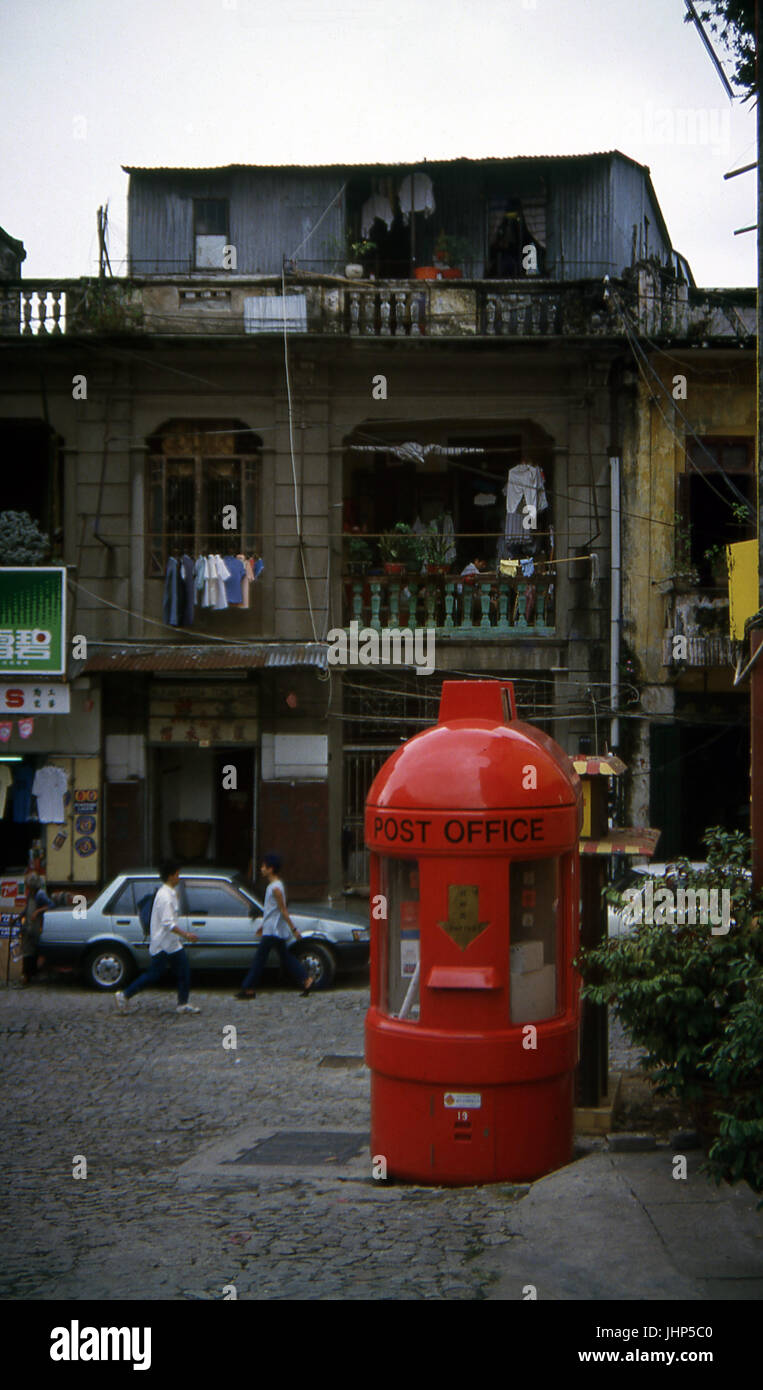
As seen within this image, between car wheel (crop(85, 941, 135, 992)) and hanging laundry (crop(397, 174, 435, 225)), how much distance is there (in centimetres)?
1281

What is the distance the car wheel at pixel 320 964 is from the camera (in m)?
16.1

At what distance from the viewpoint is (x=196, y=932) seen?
1600 cm

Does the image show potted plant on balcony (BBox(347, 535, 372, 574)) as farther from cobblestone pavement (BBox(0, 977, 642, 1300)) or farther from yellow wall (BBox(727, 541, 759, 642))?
yellow wall (BBox(727, 541, 759, 642))

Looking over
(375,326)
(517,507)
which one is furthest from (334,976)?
(375,326)

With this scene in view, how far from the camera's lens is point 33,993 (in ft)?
53.9

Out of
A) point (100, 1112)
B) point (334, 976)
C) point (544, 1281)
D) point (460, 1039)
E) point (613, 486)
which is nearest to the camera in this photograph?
point (544, 1281)

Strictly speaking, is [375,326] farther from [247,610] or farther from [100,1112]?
[100,1112]

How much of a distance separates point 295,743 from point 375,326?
6.56 metres

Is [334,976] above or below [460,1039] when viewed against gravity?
below

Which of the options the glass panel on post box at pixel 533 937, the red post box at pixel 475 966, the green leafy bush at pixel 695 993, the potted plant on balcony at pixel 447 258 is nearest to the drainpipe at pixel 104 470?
the potted plant on balcony at pixel 447 258

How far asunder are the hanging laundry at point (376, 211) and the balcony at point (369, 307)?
62.7 inches

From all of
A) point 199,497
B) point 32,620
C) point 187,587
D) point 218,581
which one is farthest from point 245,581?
point 32,620

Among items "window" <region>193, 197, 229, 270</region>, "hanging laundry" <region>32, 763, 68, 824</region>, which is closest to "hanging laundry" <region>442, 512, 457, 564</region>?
"window" <region>193, 197, 229, 270</region>

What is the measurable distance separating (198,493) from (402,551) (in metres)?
3.33
